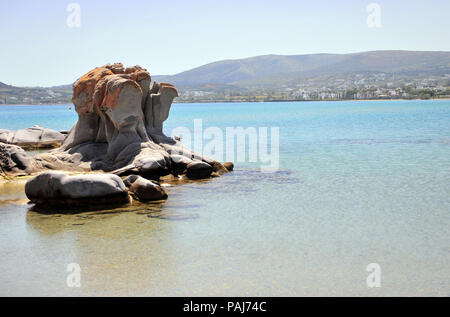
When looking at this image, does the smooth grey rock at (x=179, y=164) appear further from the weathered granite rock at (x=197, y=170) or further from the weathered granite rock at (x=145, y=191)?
the weathered granite rock at (x=145, y=191)

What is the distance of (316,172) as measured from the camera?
20.5 m

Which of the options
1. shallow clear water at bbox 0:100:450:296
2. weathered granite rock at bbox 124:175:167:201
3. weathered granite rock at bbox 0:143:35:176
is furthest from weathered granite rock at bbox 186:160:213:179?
weathered granite rock at bbox 0:143:35:176

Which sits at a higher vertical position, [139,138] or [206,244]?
[139,138]

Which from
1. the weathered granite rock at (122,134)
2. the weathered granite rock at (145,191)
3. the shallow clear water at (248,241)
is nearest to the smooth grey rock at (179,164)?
the weathered granite rock at (122,134)

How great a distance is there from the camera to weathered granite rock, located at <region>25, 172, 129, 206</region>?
14070 mm

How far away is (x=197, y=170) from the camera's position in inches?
768

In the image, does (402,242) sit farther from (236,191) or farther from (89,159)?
(89,159)

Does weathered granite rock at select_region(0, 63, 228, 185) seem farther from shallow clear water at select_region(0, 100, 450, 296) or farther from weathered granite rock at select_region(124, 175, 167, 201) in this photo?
weathered granite rock at select_region(124, 175, 167, 201)

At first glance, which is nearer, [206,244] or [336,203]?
[206,244]

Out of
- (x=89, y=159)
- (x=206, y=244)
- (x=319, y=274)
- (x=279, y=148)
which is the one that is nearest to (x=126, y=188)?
(x=206, y=244)

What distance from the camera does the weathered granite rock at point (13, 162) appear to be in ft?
61.0

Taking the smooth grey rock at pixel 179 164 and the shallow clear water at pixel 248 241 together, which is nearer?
the shallow clear water at pixel 248 241

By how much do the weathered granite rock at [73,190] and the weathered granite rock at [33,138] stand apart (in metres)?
16.1
